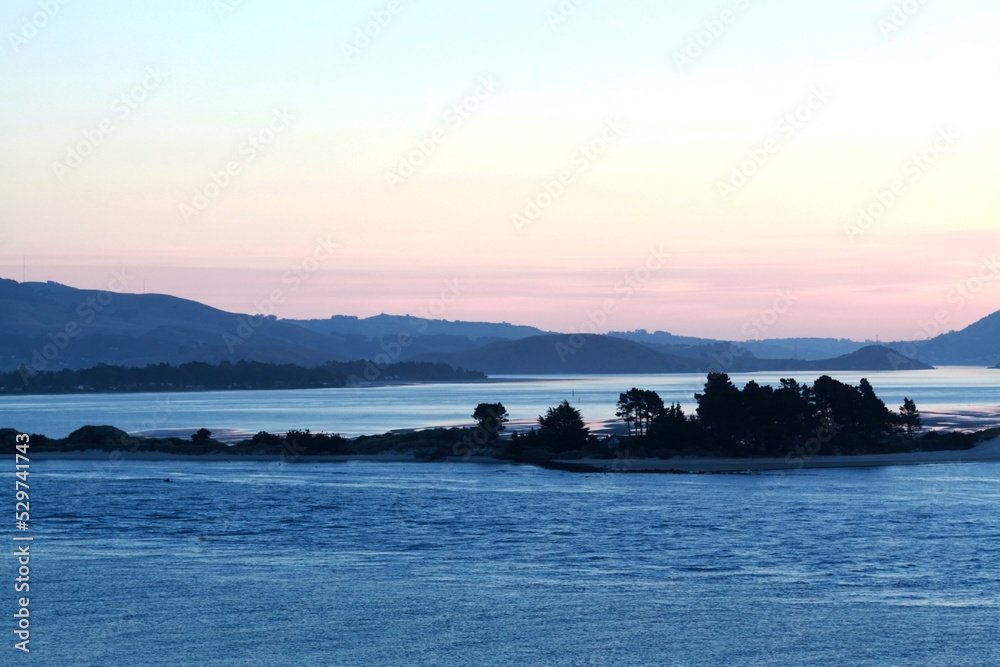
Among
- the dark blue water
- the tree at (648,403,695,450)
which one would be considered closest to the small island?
the tree at (648,403,695,450)

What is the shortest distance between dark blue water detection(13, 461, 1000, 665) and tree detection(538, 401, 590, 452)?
71.2ft

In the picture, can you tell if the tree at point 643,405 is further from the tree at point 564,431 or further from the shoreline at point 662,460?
the shoreline at point 662,460

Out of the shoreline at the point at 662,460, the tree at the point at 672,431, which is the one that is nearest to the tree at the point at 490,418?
the shoreline at the point at 662,460

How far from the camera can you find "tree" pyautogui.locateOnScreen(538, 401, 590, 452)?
75125 millimetres

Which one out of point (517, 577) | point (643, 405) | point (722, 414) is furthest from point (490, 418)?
point (517, 577)

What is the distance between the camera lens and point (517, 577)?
29.2 metres

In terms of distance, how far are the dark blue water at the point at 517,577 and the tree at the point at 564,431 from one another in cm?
2169

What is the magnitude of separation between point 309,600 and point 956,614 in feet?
51.7

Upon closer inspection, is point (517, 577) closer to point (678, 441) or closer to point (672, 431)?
point (678, 441)

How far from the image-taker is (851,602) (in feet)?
83.8

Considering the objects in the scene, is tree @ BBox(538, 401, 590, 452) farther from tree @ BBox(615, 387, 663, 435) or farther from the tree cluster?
the tree cluster

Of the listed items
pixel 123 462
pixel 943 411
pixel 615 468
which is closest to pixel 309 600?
pixel 615 468

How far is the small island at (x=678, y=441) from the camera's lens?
238ft

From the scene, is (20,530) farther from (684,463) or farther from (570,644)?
(684,463)
